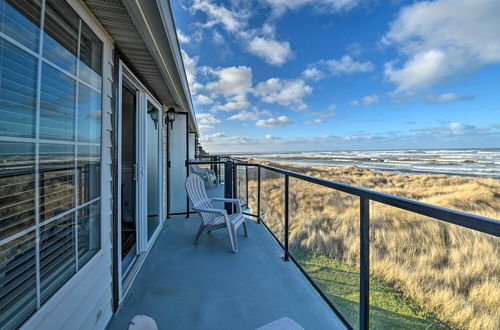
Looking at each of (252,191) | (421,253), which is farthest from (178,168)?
(421,253)

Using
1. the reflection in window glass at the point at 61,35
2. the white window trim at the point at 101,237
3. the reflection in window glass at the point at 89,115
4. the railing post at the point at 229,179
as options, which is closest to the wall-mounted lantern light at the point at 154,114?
the railing post at the point at 229,179

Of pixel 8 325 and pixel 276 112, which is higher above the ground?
pixel 276 112

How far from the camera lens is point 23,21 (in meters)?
0.89

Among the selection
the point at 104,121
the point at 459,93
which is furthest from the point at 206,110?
the point at 459,93

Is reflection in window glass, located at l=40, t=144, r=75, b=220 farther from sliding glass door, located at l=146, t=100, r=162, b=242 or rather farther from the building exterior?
sliding glass door, located at l=146, t=100, r=162, b=242

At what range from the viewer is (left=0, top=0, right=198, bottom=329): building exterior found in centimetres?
86

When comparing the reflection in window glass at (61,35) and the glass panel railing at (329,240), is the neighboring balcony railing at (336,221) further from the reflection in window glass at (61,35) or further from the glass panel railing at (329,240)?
Answer: the reflection in window glass at (61,35)

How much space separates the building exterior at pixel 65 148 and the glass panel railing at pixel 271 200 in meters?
2.26

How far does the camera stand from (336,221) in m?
3.43

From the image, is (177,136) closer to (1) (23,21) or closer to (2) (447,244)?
(1) (23,21)

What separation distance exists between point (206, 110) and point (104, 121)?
14886 mm

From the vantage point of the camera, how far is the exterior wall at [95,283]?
1074 millimetres

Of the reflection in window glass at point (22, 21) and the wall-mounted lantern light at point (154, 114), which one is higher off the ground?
the wall-mounted lantern light at point (154, 114)

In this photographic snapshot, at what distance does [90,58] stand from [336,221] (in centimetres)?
Answer: 348
